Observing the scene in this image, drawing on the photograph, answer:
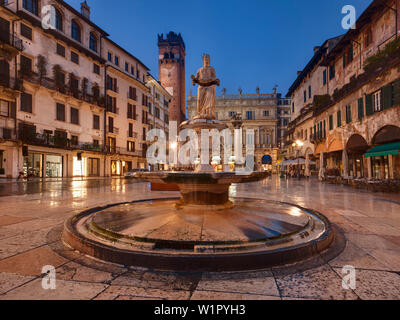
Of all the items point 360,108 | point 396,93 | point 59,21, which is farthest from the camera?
point 59,21

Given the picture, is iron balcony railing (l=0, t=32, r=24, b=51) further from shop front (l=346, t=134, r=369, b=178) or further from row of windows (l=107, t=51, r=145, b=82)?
shop front (l=346, t=134, r=369, b=178)

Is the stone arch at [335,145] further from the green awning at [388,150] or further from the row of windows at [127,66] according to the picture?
the row of windows at [127,66]

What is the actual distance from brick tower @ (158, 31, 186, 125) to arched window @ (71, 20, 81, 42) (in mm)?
40529

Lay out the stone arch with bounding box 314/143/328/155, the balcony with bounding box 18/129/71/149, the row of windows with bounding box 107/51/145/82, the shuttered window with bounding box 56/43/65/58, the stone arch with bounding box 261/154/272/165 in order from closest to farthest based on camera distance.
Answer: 1. the balcony with bounding box 18/129/71/149
2. the stone arch with bounding box 314/143/328/155
3. the shuttered window with bounding box 56/43/65/58
4. the row of windows with bounding box 107/51/145/82
5. the stone arch with bounding box 261/154/272/165

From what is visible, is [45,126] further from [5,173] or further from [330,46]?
[330,46]

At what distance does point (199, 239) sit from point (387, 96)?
625 inches

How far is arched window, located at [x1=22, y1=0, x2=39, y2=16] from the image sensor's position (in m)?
22.2

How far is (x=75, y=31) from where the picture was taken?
2800cm

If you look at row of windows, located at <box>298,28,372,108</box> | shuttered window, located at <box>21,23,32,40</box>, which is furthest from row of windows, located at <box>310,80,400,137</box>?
shuttered window, located at <box>21,23,32,40</box>

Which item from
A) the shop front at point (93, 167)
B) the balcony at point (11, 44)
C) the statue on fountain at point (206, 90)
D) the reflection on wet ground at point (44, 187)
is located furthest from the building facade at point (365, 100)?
the balcony at point (11, 44)

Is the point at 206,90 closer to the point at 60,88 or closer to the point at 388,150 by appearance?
the point at 388,150

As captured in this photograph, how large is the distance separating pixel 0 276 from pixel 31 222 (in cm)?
297

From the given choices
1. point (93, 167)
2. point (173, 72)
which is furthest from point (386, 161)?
point (173, 72)

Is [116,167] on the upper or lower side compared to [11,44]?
lower
